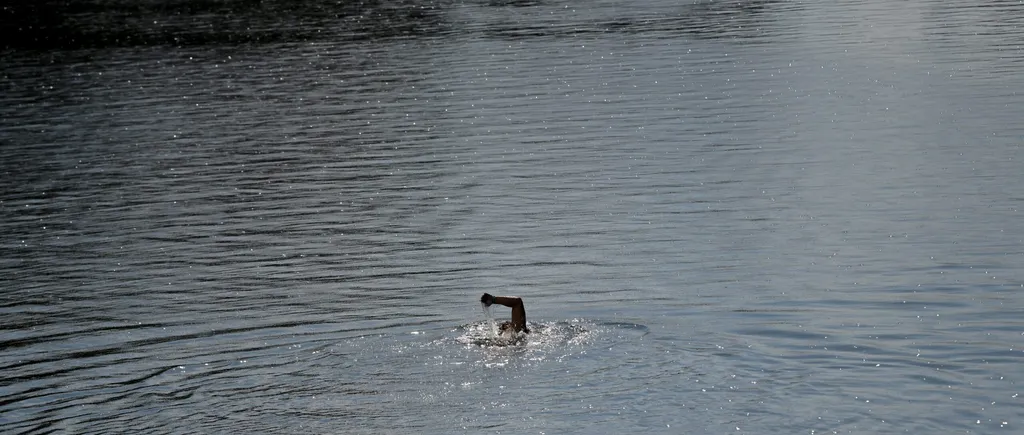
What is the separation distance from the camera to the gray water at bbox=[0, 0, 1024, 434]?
2070 cm

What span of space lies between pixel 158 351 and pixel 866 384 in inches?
457

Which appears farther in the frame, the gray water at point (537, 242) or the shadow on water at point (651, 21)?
the shadow on water at point (651, 21)

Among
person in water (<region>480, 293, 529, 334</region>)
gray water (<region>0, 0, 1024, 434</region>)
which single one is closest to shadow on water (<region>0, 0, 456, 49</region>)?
gray water (<region>0, 0, 1024, 434</region>)

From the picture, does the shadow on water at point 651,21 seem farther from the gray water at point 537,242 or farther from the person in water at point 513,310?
the person in water at point 513,310

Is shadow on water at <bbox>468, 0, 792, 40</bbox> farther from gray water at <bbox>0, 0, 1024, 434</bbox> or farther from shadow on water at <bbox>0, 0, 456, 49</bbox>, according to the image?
gray water at <bbox>0, 0, 1024, 434</bbox>

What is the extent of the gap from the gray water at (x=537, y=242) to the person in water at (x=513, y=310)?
32cm

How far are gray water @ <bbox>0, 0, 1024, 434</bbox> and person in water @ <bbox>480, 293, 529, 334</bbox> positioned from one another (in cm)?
32

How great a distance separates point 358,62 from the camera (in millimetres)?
72938

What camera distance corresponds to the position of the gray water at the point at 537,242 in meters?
20.7

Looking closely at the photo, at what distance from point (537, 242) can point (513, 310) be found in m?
9.19

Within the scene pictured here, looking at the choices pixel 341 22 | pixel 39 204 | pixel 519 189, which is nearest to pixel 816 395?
pixel 519 189

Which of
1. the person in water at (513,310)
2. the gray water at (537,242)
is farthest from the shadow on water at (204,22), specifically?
the person in water at (513,310)

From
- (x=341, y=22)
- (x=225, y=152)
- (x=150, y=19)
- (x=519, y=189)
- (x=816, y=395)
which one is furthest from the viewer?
(x=150, y=19)

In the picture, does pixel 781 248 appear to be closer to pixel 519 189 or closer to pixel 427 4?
pixel 519 189
